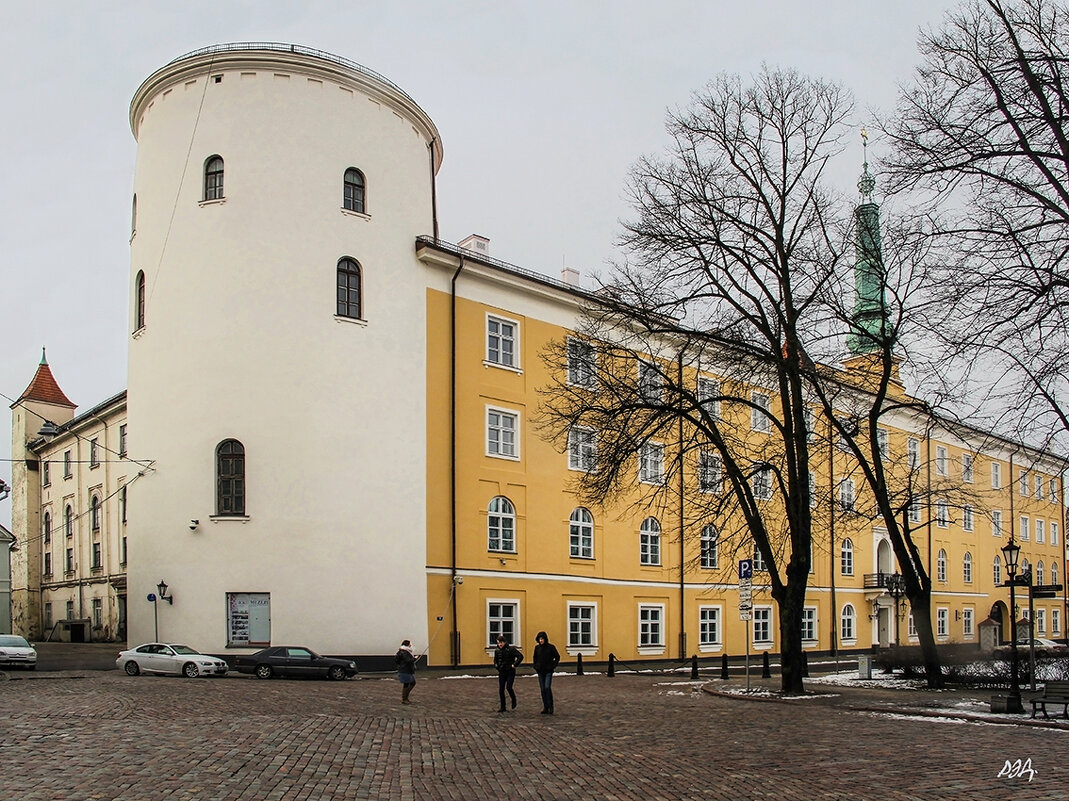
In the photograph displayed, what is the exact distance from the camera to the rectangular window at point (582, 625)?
3862cm

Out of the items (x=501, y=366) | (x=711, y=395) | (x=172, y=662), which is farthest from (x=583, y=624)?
(x=172, y=662)

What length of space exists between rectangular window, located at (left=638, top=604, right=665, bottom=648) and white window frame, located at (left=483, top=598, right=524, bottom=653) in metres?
6.74

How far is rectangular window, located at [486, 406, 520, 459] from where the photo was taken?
36.9 meters

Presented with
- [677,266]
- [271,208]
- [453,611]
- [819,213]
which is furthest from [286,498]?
[819,213]

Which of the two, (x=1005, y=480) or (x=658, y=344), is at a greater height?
(x=658, y=344)

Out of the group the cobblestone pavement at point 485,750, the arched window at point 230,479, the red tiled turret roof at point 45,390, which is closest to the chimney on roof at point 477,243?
the arched window at point 230,479

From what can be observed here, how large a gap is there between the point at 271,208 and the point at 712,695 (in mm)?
19668

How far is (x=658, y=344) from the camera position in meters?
43.0

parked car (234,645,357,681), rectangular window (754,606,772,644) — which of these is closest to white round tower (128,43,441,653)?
parked car (234,645,357,681)

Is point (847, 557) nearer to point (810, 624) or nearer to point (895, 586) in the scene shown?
point (895, 586)

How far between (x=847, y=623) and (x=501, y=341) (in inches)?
1048

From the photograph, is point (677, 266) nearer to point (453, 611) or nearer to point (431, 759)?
point (453, 611)

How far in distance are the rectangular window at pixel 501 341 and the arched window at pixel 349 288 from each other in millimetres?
5186

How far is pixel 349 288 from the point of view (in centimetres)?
3403
